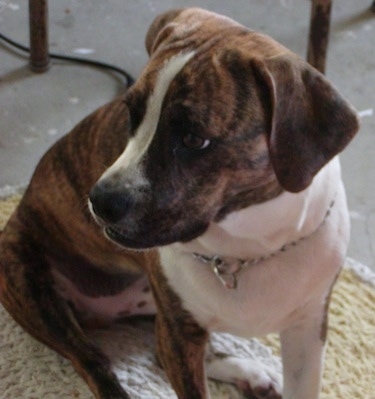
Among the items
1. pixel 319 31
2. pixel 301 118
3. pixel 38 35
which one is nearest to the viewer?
pixel 301 118

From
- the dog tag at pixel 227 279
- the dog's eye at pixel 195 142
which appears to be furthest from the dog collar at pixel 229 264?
the dog's eye at pixel 195 142

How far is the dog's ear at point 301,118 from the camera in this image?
1.26 meters

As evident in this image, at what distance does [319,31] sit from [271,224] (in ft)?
3.93

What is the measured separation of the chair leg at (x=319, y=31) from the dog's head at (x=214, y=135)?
1.17m

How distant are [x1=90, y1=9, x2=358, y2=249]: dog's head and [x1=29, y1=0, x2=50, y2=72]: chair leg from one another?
1.47m

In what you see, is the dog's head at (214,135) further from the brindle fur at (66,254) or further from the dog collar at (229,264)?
the brindle fur at (66,254)

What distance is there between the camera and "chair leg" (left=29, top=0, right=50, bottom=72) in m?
2.72

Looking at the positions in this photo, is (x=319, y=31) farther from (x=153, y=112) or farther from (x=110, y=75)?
(x=153, y=112)

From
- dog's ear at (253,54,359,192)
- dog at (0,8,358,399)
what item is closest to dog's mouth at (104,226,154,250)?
dog at (0,8,358,399)

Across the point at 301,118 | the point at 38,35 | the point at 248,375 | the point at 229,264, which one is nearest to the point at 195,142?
the point at 301,118

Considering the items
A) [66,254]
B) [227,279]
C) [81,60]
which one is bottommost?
[81,60]

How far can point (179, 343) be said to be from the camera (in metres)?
1.55

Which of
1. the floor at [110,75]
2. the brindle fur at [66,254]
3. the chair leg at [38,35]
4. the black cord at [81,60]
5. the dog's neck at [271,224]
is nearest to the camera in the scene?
the dog's neck at [271,224]

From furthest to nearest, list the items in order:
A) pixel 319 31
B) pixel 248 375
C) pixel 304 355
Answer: pixel 319 31, pixel 248 375, pixel 304 355
